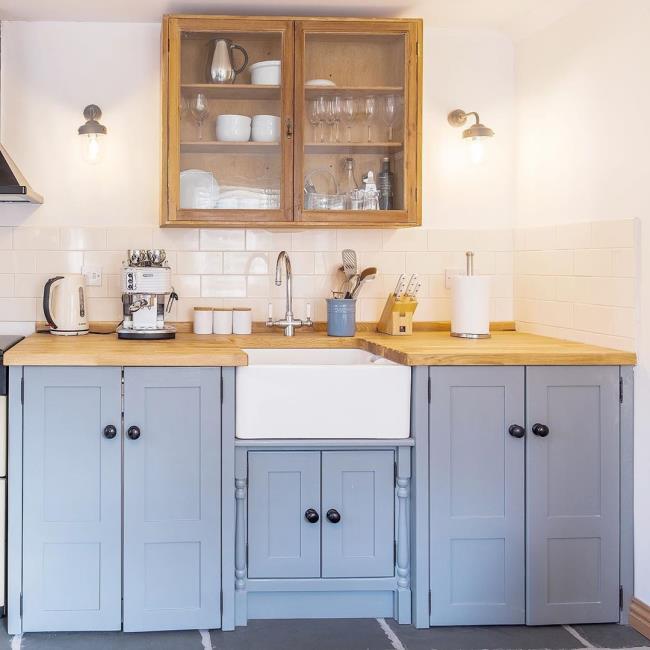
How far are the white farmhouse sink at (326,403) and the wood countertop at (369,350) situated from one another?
10 centimetres

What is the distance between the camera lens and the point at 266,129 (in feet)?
10.1

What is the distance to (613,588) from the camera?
2.57m

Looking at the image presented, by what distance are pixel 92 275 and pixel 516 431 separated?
5.87 feet

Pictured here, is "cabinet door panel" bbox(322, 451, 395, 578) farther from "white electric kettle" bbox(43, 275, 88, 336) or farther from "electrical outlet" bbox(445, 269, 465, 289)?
"white electric kettle" bbox(43, 275, 88, 336)

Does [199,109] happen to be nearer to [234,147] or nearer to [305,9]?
[234,147]

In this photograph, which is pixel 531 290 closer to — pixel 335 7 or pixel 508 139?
pixel 508 139

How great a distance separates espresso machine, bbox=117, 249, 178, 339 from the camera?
302cm

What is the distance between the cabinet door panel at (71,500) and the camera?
8.09ft

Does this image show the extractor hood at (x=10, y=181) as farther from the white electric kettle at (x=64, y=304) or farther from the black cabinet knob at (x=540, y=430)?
the black cabinet knob at (x=540, y=430)

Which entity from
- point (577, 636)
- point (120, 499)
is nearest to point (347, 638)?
point (577, 636)

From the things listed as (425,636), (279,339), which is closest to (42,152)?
(279,339)

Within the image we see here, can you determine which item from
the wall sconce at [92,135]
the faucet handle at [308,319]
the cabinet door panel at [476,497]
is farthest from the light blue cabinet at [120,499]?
the wall sconce at [92,135]

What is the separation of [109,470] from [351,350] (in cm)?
107

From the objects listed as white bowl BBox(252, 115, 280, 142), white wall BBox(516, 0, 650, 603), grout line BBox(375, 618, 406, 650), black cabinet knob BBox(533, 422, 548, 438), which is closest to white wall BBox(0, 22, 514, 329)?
white wall BBox(516, 0, 650, 603)
